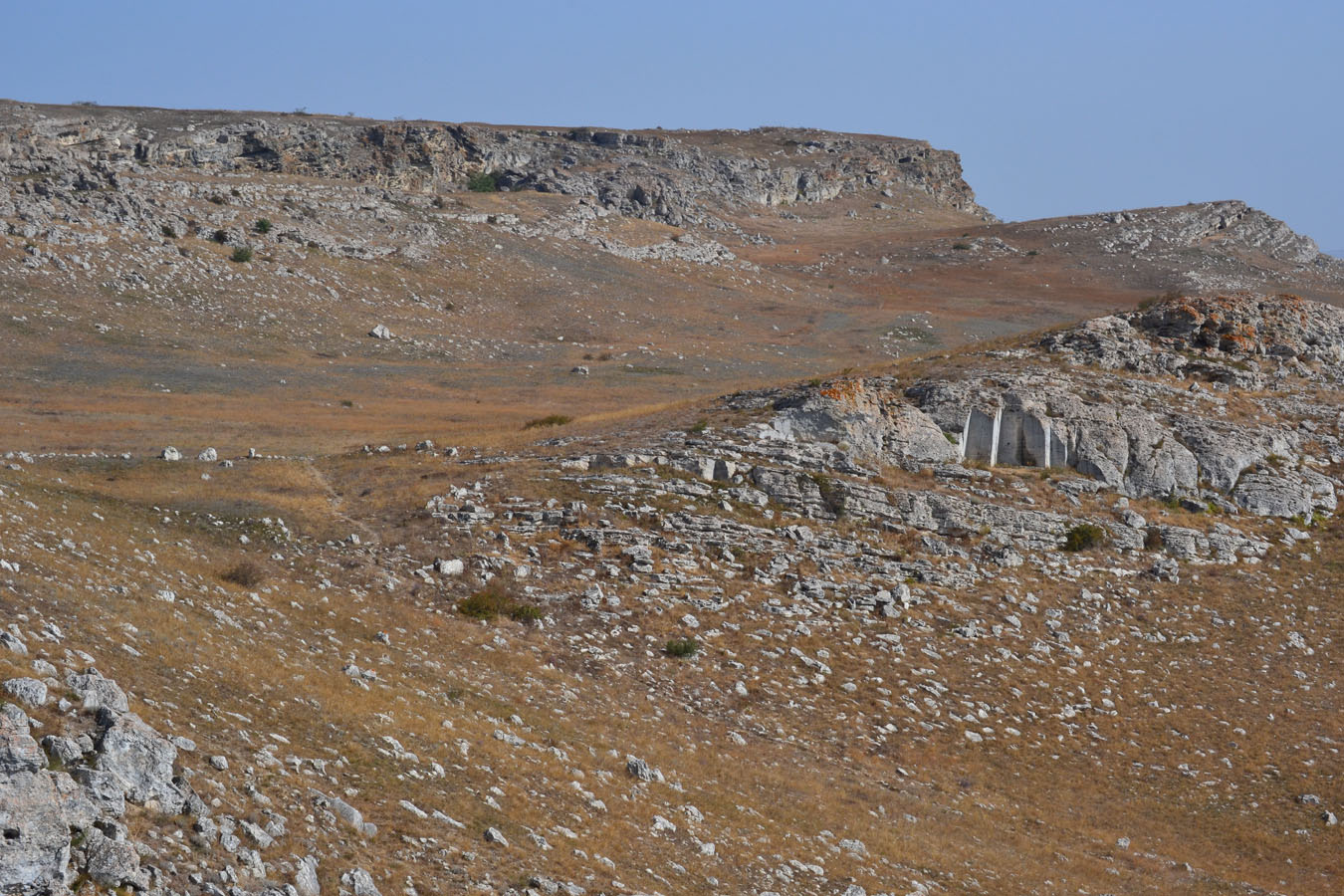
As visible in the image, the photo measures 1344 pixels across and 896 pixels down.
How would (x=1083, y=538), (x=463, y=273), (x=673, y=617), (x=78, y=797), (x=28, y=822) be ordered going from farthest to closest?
(x=463, y=273), (x=1083, y=538), (x=673, y=617), (x=78, y=797), (x=28, y=822)

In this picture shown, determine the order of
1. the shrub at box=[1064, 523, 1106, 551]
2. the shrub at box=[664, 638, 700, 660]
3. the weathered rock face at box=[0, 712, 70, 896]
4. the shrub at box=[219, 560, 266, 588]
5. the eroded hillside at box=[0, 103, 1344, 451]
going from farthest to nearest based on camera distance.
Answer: the eroded hillside at box=[0, 103, 1344, 451] → the shrub at box=[1064, 523, 1106, 551] → the shrub at box=[664, 638, 700, 660] → the shrub at box=[219, 560, 266, 588] → the weathered rock face at box=[0, 712, 70, 896]

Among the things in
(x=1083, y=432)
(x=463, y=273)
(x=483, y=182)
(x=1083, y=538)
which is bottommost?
(x=1083, y=538)

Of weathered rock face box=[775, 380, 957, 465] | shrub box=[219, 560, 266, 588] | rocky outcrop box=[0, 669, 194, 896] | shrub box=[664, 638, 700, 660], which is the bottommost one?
shrub box=[664, 638, 700, 660]

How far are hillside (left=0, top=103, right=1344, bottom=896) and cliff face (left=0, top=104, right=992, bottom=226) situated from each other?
6364 cm

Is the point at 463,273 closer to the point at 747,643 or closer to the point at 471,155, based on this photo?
the point at 471,155

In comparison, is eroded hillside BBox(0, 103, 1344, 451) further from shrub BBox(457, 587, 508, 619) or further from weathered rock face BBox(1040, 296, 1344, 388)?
weathered rock face BBox(1040, 296, 1344, 388)

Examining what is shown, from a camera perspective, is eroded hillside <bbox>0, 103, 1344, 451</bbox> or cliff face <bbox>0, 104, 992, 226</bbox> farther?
cliff face <bbox>0, 104, 992, 226</bbox>

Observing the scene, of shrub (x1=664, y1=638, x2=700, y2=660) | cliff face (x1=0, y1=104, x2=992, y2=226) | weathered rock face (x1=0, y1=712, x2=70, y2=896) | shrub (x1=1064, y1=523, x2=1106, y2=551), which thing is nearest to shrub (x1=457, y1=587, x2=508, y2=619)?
shrub (x1=664, y1=638, x2=700, y2=660)

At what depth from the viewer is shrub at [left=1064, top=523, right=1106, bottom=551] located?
33281mm

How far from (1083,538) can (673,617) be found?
14788 millimetres

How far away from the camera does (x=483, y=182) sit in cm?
13750

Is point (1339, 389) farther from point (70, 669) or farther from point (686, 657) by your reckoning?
point (70, 669)

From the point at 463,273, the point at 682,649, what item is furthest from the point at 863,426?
the point at 463,273

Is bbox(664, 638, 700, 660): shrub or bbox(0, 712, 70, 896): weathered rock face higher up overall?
bbox(0, 712, 70, 896): weathered rock face
